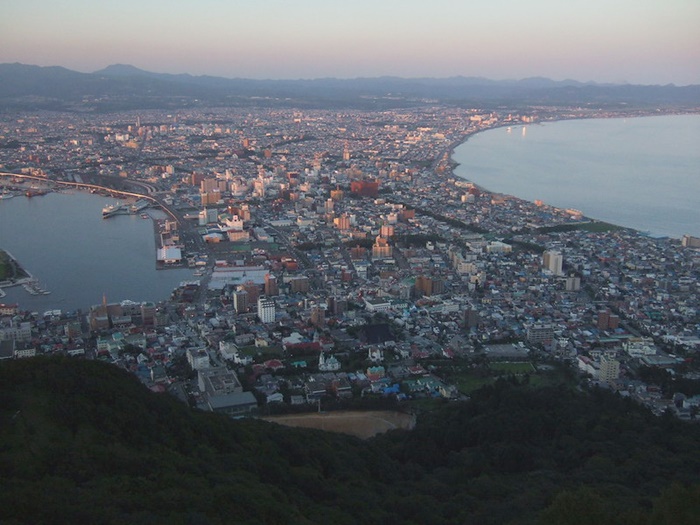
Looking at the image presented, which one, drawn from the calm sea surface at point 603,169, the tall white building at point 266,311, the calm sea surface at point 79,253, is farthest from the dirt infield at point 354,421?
the calm sea surface at point 603,169

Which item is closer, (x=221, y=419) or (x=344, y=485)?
(x=344, y=485)

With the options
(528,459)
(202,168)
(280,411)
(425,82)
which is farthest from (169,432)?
(425,82)

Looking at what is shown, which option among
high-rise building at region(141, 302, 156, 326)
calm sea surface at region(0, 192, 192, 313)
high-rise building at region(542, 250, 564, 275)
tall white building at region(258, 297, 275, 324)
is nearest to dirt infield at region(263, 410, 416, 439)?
tall white building at region(258, 297, 275, 324)

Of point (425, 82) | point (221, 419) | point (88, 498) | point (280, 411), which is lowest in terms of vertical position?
point (280, 411)

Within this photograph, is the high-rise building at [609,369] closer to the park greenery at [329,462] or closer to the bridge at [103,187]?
the park greenery at [329,462]

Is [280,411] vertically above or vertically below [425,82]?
below

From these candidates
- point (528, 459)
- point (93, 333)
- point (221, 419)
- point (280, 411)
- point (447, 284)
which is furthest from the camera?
point (447, 284)

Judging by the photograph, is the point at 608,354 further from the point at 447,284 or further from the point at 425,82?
the point at 425,82
